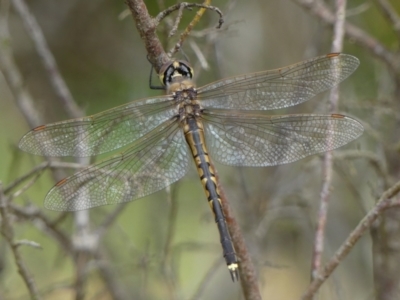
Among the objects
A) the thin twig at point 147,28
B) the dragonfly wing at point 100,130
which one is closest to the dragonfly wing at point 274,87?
the dragonfly wing at point 100,130

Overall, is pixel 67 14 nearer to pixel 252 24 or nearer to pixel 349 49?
pixel 252 24

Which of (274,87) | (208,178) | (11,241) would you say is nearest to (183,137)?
(208,178)

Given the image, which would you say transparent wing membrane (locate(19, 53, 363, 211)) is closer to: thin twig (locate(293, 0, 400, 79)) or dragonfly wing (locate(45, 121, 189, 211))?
dragonfly wing (locate(45, 121, 189, 211))

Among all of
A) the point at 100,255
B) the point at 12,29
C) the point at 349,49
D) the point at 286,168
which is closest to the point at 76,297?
the point at 100,255

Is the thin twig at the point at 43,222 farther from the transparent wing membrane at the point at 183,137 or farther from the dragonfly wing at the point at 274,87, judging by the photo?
the dragonfly wing at the point at 274,87

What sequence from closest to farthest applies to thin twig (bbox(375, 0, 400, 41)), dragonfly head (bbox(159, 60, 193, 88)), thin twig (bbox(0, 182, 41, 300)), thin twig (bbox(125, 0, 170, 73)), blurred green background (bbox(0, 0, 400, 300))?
1. thin twig (bbox(125, 0, 170, 73))
2. thin twig (bbox(0, 182, 41, 300))
3. dragonfly head (bbox(159, 60, 193, 88))
4. thin twig (bbox(375, 0, 400, 41))
5. blurred green background (bbox(0, 0, 400, 300))

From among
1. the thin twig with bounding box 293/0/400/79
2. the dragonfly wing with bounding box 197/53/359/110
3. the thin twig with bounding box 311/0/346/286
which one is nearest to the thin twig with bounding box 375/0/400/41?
the thin twig with bounding box 293/0/400/79

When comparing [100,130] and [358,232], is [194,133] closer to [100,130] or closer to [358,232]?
[100,130]
